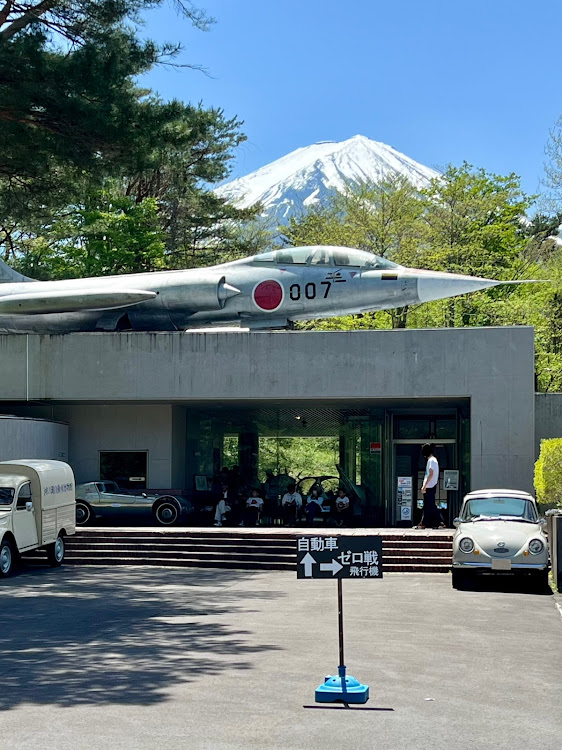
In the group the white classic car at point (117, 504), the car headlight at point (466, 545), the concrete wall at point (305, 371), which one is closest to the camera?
the car headlight at point (466, 545)

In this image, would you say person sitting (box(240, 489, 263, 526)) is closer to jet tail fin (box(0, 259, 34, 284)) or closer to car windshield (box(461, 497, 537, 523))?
car windshield (box(461, 497, 537, 523))

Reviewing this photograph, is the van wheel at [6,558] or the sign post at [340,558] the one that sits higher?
the sign post at [340,558]

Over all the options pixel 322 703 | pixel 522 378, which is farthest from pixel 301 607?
pixel 522 378

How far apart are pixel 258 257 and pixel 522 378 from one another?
8.04 m

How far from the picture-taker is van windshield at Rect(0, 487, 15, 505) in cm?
1859

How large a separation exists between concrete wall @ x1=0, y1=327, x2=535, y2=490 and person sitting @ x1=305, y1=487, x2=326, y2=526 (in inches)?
109

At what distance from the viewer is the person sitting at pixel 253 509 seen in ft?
89.9

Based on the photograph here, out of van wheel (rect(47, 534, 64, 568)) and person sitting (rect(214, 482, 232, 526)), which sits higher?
person sitting (rect(214, 482, 232, 526))

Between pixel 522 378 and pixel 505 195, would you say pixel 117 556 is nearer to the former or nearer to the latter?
pixel 522 378

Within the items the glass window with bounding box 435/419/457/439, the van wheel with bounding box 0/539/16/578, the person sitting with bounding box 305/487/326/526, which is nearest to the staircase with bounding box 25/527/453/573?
the van wheel with bounding box 0/539/16/578

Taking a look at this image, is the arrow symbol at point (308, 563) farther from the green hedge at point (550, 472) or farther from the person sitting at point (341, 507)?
the person sitting at point (341, 507)

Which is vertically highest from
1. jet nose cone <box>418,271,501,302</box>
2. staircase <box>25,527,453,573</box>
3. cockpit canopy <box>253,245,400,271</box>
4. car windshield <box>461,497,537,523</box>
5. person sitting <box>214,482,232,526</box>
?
cockpit canopy <box>253,245,400,271</box>

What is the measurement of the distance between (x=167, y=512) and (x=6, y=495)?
7146 mm

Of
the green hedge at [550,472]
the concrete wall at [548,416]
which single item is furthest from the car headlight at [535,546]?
the concrete wall at [548,416]
